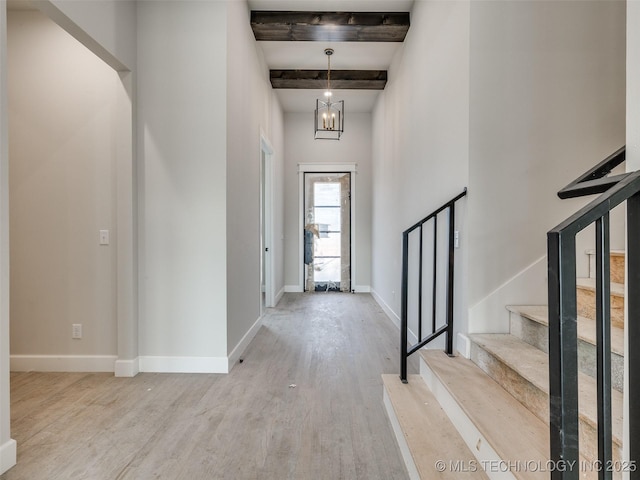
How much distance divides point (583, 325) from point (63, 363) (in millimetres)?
3617

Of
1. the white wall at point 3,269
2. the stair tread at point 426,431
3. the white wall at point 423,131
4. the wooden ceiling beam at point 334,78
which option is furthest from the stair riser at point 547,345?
the wooden ceiling beam at point 334,78

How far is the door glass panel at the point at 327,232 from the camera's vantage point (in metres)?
6.52

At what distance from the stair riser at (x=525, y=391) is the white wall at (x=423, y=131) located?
39 centimetres

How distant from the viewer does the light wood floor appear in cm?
166

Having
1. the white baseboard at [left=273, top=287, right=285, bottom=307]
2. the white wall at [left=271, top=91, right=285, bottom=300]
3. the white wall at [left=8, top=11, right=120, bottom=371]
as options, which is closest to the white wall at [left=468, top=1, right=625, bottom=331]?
the white wall at [left=8, top=11, right=120, bottom=371]

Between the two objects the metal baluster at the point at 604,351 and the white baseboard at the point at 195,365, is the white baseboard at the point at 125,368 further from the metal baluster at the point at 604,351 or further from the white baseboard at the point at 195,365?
the metal baluster at the point at 604,351

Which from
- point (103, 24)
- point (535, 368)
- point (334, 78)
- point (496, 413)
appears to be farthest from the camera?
point (334, 78)

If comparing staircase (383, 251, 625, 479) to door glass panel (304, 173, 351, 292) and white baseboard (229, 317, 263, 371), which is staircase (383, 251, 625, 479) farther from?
door glass panel (304, 173, 351, 292)

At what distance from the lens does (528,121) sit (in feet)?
7.10

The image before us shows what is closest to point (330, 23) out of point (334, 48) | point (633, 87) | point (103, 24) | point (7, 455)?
point (334, 48)

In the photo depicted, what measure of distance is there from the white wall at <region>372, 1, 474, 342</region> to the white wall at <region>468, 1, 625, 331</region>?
104 mm

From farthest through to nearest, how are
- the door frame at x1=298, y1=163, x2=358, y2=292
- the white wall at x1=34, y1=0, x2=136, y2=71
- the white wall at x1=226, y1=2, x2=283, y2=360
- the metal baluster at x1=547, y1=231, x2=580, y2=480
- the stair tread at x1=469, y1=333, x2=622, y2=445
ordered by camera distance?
the door frame at x1=298, y1=163, x2=358, y2=292, the white wall at x1=226, y1=2, x2=283, y2=360, the white wall at x1=34, y1=0, x2=136, y2=71, the stair tread at x1=469, y1=333, x2=622, y2=445, the metal baluster at x1=547, y1=231, x2=580, y2=480

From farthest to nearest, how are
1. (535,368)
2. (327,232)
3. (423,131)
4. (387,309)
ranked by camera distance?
(327,232) → (387,309) → (423,131) → (535,368)

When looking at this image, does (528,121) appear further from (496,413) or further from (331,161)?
(331,161)
